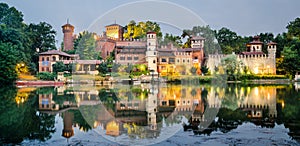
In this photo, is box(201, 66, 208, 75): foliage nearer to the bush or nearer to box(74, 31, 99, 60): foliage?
box(74, 31, 99, 60): foliage

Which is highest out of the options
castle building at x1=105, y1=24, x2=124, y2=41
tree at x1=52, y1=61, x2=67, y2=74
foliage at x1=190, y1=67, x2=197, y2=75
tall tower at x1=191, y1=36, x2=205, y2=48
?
castle building at x1=105, y1=24, x2=124, y2=41

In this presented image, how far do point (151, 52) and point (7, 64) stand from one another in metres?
16.1

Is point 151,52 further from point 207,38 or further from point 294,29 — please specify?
point 294,29

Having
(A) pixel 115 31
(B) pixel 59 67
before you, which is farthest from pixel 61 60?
(A) pixel 115 31

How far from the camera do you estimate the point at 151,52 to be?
3409cm

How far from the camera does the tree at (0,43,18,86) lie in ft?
76.0

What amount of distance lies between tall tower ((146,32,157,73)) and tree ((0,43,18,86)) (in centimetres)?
1464

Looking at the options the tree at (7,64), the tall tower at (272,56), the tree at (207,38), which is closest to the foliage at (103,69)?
the tree at (7,64)

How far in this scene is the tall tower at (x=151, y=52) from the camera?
1304 inches

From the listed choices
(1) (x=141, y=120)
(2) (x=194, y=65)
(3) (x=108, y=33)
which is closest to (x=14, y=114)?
(1) (x=141, y=120)

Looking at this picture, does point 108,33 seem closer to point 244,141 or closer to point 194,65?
point 194,65

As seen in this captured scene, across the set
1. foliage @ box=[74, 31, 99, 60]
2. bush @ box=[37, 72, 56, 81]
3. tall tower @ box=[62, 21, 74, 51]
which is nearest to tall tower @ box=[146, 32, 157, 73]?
foliage @ box=[74, 31, 99, 60]

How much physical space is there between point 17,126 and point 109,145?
262 cm

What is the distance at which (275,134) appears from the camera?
16.7 ft
